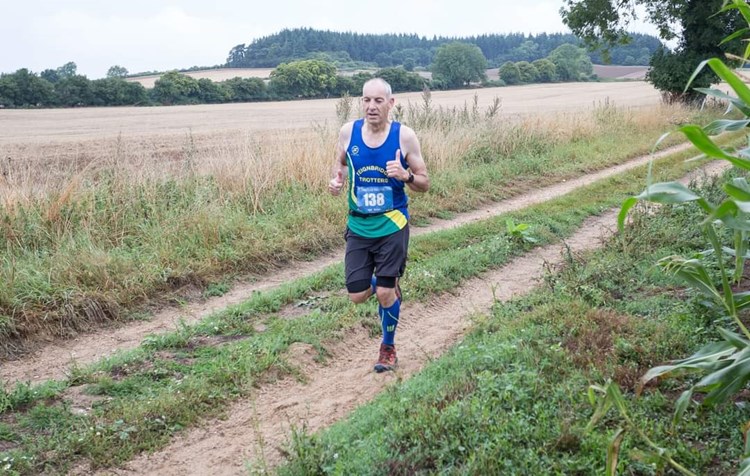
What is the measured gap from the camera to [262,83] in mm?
54062

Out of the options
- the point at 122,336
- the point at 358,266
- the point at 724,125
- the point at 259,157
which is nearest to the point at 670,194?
the point at 724,125

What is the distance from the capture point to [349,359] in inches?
235

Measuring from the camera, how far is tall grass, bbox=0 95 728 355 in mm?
6836

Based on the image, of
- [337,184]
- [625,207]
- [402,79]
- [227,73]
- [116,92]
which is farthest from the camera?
[227,73]

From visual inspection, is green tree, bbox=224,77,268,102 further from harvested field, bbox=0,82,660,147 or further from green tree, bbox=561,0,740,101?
green tree, bbox=561,0,740,101

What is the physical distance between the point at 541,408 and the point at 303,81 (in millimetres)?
53269

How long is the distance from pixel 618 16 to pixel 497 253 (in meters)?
23.9

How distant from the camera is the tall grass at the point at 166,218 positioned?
6836mm

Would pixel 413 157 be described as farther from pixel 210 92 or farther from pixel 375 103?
pixel 210 92

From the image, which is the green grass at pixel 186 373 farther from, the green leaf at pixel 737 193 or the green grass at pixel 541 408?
the green leaf at pixel 737 193

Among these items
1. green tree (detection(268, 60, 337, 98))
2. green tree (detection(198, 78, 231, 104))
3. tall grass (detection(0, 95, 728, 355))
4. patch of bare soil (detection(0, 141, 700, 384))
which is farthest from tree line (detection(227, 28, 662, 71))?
patch of bare soil (detection(0, 141, 700, 384))

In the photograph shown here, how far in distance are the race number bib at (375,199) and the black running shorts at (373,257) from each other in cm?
25

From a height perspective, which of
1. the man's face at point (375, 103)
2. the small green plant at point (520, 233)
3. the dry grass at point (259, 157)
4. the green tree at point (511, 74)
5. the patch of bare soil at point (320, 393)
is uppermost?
the green tree at point (511, 74)

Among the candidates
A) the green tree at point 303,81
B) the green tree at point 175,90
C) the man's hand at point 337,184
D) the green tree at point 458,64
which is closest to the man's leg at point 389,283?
the man's hand at point 337,184
